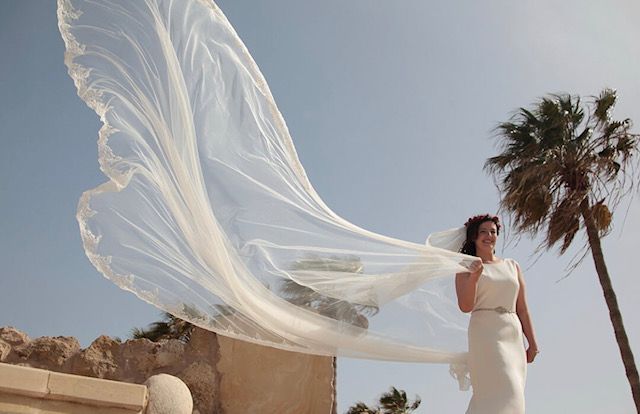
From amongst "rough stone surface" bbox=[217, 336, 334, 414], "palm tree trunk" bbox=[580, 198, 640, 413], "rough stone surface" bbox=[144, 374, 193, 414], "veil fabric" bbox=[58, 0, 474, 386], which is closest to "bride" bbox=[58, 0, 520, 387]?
"veil fabric" bbox=[58, 0, 474, 386]

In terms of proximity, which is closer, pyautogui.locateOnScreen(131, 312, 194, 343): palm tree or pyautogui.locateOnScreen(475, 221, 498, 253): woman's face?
pyautogui.locateOnScreen(475, 221, 498, 253): woman's face

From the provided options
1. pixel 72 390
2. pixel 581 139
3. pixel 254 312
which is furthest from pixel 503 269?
pixel 581 139

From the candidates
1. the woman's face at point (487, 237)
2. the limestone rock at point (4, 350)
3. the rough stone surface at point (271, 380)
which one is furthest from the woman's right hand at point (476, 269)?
the limestone rock at point (4, 350)

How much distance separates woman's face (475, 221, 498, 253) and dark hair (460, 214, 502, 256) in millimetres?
28

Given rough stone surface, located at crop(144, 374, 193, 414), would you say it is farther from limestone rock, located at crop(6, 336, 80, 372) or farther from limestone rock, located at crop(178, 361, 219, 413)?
limestone rock, located at crop(6, 336, 80, 372)

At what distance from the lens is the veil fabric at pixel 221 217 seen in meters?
3.69

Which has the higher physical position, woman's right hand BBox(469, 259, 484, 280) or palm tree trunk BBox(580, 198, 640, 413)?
palm tree trunk BBox(580, 198, 640, 413)

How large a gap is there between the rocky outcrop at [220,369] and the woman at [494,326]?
11.2 feet

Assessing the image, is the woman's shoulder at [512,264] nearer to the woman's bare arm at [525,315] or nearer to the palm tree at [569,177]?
the woman's bare arm at [525,315]

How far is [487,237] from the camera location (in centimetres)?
425

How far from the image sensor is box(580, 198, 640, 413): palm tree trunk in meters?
11.0

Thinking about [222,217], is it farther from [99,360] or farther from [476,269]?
[99,360]

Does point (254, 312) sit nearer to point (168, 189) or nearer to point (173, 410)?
point (168, 189)

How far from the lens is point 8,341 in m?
6.57
